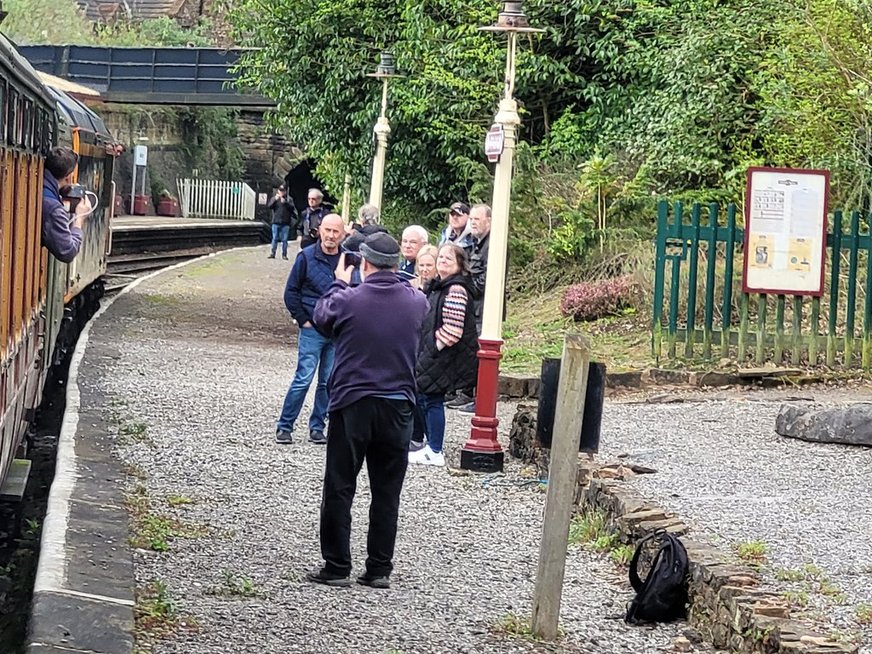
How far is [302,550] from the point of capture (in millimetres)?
8094

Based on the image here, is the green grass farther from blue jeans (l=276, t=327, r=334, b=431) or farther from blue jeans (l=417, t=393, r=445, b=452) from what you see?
blue jeans (l=417, t=393, r=445, b=452)

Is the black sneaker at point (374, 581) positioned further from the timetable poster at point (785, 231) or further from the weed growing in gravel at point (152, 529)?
the timetable poster at point (785, 231)

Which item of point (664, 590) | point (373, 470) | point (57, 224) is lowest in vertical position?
point (664, 590)

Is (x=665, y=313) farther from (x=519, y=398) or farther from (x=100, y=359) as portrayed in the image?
(x=100, y=359)

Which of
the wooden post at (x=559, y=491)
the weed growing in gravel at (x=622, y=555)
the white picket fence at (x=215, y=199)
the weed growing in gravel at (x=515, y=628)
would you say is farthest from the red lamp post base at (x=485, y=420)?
the white picket fence at (x=215, y=199)

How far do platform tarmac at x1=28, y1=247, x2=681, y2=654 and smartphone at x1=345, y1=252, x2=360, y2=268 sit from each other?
143cm

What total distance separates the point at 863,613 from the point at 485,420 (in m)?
4.30

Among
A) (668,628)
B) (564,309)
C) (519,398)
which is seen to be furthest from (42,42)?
(668,628)

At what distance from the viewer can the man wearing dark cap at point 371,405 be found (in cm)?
745

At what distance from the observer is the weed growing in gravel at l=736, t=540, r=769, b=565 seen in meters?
7.67

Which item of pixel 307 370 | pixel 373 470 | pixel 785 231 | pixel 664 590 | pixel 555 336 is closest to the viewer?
pixel 664 590

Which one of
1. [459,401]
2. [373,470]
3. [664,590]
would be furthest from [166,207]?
[664,590]

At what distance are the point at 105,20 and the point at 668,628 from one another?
209 feet

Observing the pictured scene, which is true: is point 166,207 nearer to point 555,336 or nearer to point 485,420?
point 555,336
